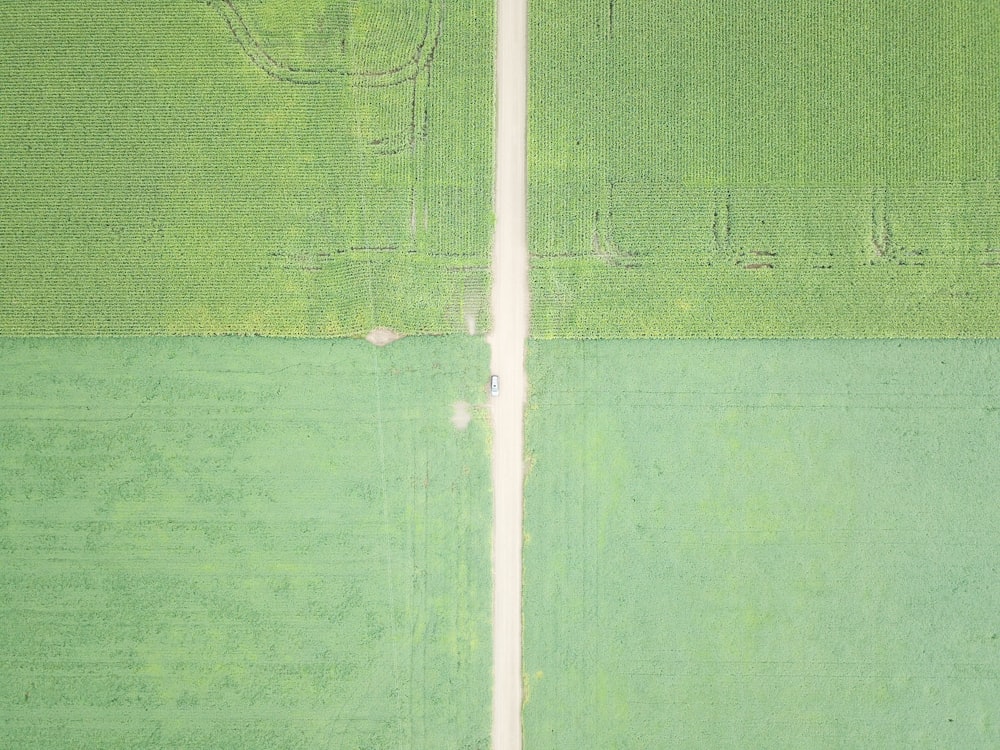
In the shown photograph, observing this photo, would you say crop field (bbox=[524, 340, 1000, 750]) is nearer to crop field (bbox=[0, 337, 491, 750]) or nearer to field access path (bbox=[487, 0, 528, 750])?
field access path (bbox=[487, 0, 528, 750])

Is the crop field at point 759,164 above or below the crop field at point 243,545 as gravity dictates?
above

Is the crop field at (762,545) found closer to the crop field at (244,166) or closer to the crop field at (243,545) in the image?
the crop field at (243,545)

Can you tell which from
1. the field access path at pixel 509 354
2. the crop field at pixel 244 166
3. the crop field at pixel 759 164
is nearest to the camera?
the field access path at pixel 509 354

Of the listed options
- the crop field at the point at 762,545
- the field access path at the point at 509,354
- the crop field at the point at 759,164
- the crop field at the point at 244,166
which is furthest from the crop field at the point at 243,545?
the crop field at the point at 759,164

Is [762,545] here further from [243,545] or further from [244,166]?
[244,166]

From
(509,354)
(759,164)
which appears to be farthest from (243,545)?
(759,164)

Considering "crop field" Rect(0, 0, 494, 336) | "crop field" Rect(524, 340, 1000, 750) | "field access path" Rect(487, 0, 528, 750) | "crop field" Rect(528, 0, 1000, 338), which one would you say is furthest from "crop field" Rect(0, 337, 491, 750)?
"crop field" Rect(528, 0, 1000, 338)
